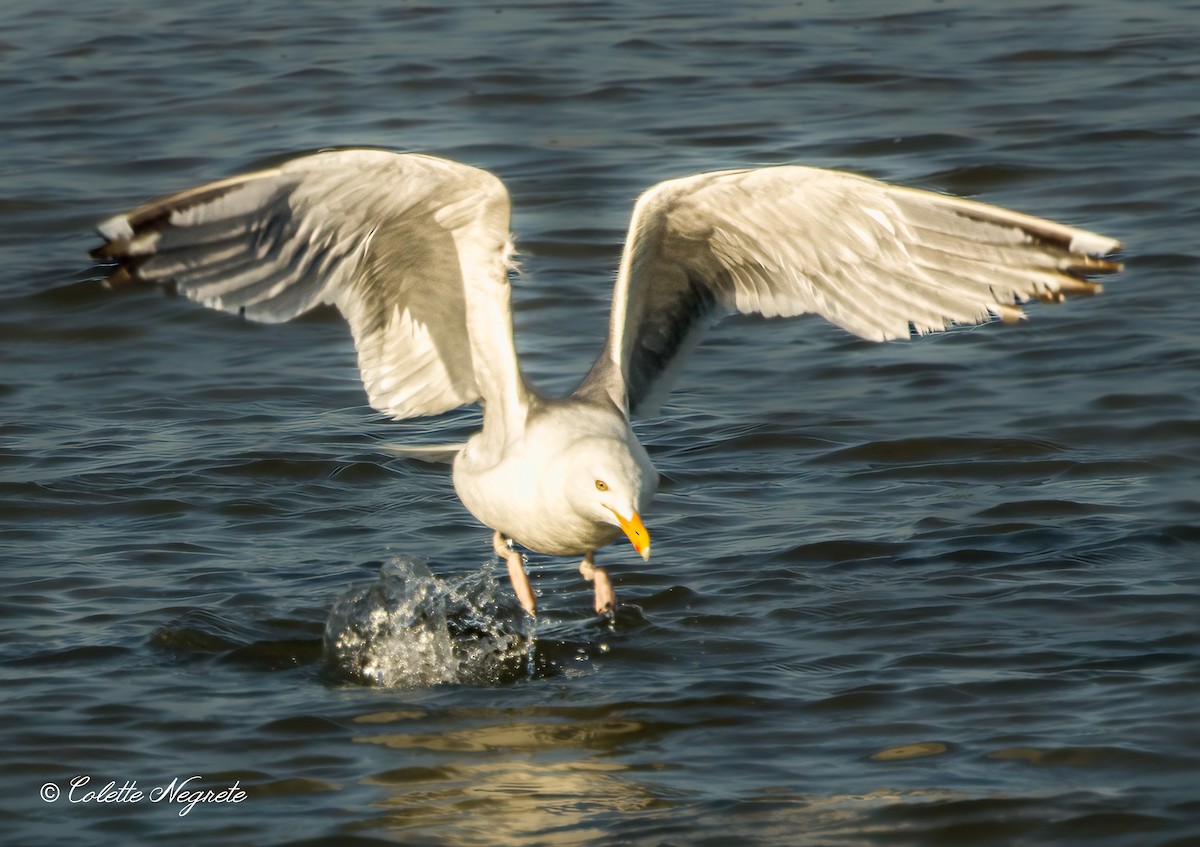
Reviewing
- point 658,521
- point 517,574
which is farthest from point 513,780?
point 658,521

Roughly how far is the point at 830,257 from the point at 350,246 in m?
1.54

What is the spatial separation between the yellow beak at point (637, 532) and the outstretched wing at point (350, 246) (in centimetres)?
62

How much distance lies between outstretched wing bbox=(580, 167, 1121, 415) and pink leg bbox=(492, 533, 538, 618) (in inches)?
26.5

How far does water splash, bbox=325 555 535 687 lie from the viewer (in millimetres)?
6105

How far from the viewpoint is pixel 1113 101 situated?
12078 mm

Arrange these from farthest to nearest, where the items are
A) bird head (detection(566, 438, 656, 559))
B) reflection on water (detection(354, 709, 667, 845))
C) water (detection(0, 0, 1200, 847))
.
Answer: bird head (detection(566, 438, 656, 559))
water (detection(0, 0, 1200, 847))
reflection on water (detection(354, 709, 667, 845))

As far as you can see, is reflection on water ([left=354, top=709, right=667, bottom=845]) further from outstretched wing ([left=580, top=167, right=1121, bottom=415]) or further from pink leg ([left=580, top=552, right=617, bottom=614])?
outstretched wing ([left=580, top=167, right=1121, bottom=415])

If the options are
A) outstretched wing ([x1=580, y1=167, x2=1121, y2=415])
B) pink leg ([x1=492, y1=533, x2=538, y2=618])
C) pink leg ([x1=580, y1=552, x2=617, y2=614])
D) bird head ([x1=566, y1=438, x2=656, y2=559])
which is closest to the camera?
bird head ([x1=566, y1=438, x2=656, y2=559])

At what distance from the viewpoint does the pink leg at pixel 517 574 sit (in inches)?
246

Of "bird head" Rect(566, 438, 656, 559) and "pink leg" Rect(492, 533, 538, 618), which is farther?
"pink leg" Rect(492, 533, 538, 618)

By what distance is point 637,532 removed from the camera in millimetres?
5309

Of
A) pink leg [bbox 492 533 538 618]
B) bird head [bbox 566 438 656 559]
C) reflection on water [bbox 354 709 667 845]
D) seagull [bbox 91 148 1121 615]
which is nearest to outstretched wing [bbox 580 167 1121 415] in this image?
seagull [bbox 91 148 1121 615]

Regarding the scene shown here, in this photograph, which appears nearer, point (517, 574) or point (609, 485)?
point (609, 485)

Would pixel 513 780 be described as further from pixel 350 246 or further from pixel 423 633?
pixel 350 246
